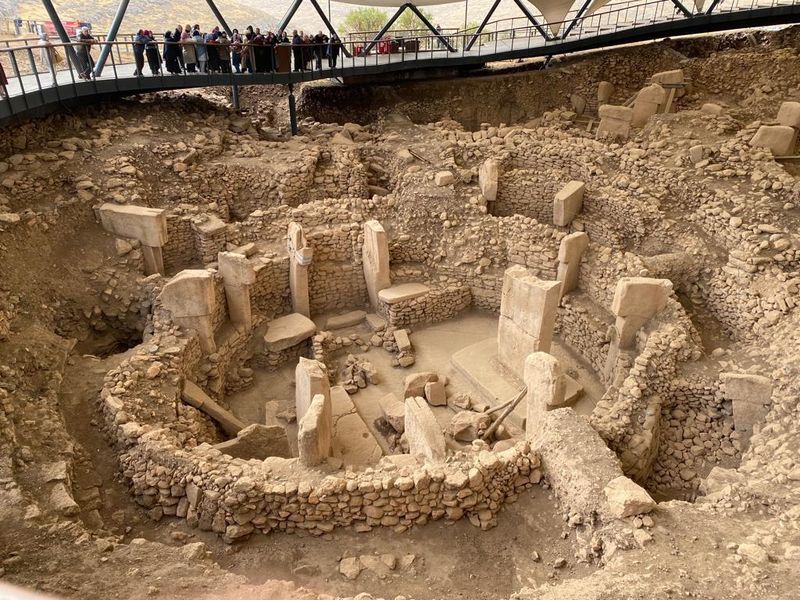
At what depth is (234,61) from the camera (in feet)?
44.0

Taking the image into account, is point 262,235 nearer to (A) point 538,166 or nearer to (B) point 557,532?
(A) point 538,166

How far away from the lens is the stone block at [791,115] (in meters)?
11.2

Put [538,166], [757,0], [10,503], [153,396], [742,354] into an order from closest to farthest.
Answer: [10,503], [153,396], [742,354], [538,166], [757,0]

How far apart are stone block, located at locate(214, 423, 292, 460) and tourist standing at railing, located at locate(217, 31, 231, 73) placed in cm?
981

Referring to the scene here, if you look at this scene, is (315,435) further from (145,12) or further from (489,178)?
(145,12)

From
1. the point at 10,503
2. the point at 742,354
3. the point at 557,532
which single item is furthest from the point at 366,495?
the point at 742,354

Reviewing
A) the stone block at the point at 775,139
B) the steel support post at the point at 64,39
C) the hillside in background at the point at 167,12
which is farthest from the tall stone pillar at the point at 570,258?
the hillside in background at the point at 167,12

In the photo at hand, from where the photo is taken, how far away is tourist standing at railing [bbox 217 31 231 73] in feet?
41.7

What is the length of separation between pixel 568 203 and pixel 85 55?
33.1ft

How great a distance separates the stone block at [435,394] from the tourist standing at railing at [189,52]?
9584 mm

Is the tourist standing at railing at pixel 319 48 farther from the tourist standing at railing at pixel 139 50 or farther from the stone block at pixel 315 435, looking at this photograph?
the stone block at pixel 315 435

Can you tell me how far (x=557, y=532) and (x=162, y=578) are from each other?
345cm

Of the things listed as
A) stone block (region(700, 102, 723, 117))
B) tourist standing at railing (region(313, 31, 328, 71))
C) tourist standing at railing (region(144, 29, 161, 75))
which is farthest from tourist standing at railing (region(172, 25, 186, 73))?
stone block (region(700, 102, 723, 117))

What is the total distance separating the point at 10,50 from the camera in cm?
922
